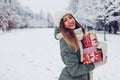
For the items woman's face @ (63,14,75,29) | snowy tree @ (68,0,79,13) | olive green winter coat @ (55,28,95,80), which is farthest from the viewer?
snowy tree @ (68,0,79,13)

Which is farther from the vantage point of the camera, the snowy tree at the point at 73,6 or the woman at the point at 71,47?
the snowy tree at the point at 73,6

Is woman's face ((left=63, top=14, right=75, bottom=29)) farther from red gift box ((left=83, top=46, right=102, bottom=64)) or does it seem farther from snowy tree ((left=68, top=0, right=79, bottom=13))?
snowy tree ((left=68, top=0, right=79, bottom=13))

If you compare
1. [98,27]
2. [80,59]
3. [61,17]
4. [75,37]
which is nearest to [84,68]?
[80,59]

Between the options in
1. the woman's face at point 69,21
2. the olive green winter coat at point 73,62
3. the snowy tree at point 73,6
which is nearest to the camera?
the olive green winter coat at point 73,62

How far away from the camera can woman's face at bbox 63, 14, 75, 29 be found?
322cm

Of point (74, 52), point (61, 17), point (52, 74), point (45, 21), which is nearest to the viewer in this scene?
point (74, 52)

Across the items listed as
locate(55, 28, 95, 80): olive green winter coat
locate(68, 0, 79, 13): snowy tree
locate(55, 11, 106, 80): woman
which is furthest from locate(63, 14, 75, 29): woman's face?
locate(68, 0, 79, 13): snowy tree

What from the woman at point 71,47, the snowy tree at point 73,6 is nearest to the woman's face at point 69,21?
the woman at point 71,47

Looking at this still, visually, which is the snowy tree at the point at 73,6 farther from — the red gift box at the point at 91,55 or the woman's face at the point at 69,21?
the red gift box at the point at 91,55

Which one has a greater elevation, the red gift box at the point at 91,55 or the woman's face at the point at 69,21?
the woman's face at the point at 69,21

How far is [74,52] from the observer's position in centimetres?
305

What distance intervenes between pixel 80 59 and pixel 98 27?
47.3 metres

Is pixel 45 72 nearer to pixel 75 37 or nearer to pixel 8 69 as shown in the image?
pixel 8 69

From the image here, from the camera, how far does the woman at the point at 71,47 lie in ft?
9.96
